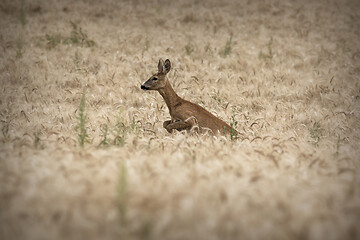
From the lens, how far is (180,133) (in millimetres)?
6434

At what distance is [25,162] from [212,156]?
2085 millimetres

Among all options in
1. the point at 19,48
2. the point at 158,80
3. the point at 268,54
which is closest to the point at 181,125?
the point at 158,80

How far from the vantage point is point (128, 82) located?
11.1 m

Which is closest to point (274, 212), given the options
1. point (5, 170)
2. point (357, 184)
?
point (357, 184)

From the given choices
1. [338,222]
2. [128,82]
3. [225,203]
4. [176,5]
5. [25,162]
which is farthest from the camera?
[176,5]

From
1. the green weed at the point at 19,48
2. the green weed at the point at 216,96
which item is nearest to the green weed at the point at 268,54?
the green weed at the point at 216,96

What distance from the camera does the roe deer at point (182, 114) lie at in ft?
22.6

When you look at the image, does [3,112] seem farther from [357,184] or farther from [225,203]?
[357,184]

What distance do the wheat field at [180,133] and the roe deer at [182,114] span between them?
30cm

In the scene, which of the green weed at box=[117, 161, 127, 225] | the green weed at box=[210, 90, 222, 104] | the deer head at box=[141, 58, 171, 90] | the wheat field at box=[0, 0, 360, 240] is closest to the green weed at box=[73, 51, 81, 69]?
the wheat field at box=[0, 0, 360, 240]

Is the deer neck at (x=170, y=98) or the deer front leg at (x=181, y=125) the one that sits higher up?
the deer neck at (x=170, y=98)

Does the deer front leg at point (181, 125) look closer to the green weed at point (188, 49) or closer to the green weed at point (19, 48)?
the green weed at point (188, 49)

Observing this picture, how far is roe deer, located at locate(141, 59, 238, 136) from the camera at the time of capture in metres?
6.90

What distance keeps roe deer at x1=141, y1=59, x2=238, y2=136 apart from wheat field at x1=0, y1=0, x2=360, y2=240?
11.7 inches
